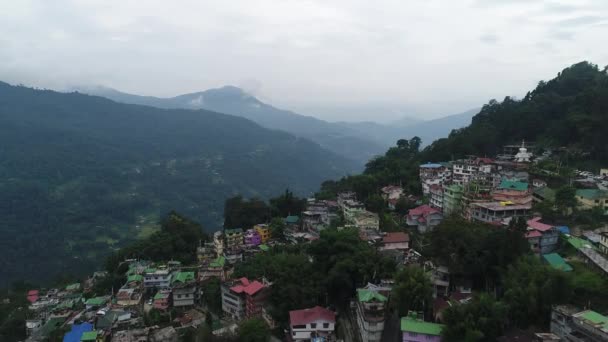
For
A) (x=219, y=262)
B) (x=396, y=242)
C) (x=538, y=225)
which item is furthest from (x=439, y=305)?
(x=219, y=262)

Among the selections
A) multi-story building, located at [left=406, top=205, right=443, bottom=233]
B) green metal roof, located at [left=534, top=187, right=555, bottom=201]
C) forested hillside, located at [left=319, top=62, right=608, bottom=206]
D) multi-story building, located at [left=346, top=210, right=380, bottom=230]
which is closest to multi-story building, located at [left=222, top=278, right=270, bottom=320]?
multi-story building, located at [left=346, top=210, right=380, bottom=230]

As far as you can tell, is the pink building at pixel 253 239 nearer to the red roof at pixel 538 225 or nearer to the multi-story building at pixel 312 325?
the multi-story building at pixel 312 325

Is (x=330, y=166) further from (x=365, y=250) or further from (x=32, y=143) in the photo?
(x=365, y=250)

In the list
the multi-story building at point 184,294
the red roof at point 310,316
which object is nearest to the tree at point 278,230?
the multi-story building at point 184,294

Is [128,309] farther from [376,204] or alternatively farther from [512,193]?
[512,193]

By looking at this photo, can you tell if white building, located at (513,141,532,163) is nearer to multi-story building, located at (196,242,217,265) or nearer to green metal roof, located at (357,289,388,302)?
green metal roof, located at (357,289,388,302)
